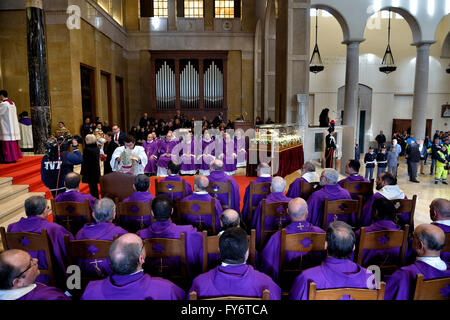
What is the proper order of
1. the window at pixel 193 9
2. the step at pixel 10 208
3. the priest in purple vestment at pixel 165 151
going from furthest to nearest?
the window at pixel 193 9 → the priest in purple vestment at pixel 165 151 → the step at pixel 10 208

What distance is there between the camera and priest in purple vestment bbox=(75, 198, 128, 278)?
8.60 feet

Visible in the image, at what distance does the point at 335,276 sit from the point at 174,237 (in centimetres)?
140

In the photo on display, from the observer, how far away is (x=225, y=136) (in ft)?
33.3

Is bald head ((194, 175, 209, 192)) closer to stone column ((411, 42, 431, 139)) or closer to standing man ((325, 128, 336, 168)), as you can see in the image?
standing man ((325, 128, 336, 168))

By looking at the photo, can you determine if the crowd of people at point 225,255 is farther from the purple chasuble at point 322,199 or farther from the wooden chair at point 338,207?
the wooden chair at point 338,207

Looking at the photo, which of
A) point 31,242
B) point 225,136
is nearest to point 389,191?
point 31,242

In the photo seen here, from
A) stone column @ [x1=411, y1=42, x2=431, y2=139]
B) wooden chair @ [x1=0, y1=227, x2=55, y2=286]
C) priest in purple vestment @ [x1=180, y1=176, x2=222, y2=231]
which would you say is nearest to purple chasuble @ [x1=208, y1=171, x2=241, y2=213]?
priest in purple vestment @ [x1=180, y1=176, x2=222, y2=231]

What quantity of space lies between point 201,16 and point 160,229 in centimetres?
1769

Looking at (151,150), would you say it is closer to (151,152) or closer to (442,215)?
(151,152)

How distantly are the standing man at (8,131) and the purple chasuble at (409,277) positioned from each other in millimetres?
7602

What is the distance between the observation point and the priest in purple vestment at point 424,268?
2.19 metres

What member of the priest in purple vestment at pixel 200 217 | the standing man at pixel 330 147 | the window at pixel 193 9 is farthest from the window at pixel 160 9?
the priest in purple vestment at pixel 200 217

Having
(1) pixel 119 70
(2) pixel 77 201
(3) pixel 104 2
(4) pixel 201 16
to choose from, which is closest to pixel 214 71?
(4) pixel 201 16
